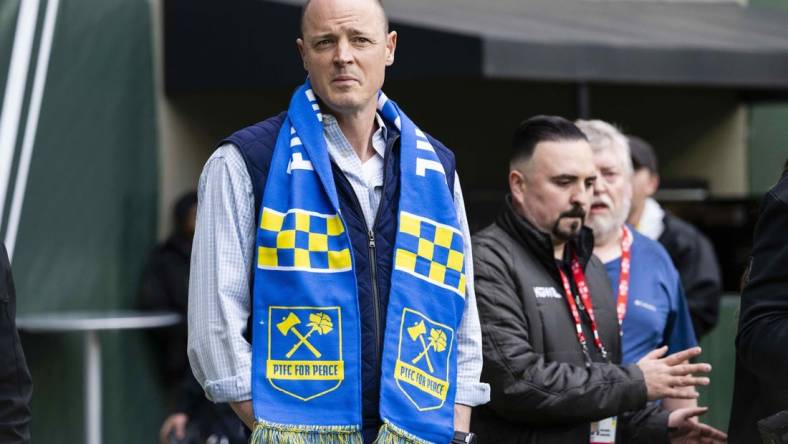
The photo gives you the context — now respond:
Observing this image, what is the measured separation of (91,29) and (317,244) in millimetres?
5770

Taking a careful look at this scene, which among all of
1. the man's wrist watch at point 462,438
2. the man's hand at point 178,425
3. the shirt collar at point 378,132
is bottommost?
the man's hand at point 178,425

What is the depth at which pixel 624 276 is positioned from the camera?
5344mm

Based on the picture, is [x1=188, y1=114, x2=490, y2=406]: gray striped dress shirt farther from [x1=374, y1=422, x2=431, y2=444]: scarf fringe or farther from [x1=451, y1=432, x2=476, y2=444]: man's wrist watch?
[x1=451, y1=432, x2=476, y2=444]: man's wrist watch

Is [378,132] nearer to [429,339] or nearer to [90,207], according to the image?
[429,339]

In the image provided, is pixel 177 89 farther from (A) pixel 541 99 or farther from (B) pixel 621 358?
(B) pixel 621 358

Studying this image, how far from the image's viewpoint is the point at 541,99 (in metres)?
12.1

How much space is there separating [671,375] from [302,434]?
1557mm

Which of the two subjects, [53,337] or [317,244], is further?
[53,337]

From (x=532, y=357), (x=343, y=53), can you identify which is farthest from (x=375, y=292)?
(x=532, y=357)

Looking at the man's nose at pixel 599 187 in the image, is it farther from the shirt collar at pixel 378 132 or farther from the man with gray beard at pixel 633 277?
the shirt collar at pixel 378 132

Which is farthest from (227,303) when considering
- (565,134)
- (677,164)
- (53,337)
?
(677,164)

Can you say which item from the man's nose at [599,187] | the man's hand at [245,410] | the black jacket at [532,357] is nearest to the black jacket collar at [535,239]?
the black jacket at [532,357]

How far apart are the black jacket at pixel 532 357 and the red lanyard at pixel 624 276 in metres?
0.31

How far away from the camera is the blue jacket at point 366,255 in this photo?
3.65 m
